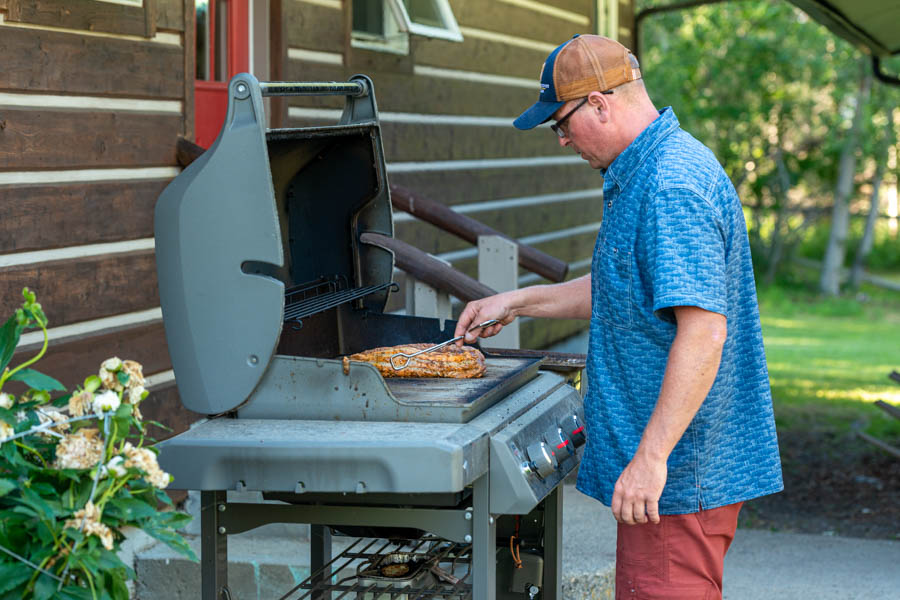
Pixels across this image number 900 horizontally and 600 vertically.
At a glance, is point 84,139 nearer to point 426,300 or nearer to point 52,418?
point 426,300

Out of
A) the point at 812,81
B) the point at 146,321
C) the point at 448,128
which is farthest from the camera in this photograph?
the point at 812,81

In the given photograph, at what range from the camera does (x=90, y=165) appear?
3723 mm

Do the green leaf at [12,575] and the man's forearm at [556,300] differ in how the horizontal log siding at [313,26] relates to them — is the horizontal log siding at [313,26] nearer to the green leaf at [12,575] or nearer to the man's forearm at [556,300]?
the man's forearm at [556,300]

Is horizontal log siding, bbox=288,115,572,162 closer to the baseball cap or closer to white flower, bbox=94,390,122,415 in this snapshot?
the baseball cap

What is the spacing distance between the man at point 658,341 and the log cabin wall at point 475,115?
2.69 m

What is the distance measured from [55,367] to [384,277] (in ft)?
3.75

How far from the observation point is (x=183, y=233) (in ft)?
7.80

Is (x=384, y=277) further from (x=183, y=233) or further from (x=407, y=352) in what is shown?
(x=183, y=233)

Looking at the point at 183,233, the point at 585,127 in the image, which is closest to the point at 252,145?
the point at 183,233

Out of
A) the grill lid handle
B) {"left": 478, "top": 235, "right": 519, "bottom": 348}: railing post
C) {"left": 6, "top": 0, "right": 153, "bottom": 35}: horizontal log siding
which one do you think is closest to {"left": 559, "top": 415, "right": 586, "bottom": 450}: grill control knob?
the grill lid handle

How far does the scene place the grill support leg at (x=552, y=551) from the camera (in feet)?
9.95

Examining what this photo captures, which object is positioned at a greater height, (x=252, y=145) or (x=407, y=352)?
(x=252, y=145)

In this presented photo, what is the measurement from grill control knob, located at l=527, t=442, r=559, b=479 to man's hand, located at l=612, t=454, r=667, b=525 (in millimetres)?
153

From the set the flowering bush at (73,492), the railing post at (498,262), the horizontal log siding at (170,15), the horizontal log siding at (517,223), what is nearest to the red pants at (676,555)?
the flowering bush at (73,492)
